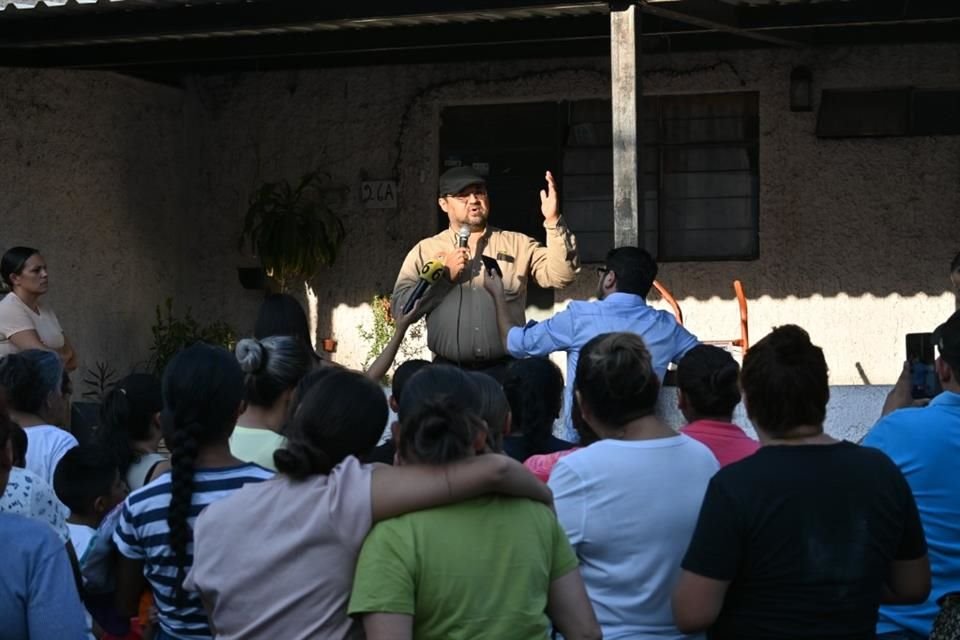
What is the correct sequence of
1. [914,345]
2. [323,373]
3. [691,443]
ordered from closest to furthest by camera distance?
[323,373]
[691,443]
[914,345]

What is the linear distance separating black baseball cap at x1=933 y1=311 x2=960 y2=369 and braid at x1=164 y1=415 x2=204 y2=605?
6.58 ft

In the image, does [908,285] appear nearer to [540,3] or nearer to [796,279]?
[796,279]

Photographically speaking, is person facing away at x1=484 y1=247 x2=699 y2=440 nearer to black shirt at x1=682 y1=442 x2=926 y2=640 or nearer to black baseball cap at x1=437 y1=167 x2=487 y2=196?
black baseball cap at x1=437 y1=167 x2=487 y2=196

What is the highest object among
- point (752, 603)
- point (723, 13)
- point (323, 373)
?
point (723, 13)

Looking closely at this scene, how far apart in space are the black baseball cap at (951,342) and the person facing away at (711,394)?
1.86 feet

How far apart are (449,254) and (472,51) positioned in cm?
393

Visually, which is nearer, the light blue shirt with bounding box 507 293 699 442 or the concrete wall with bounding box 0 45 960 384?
the light blue shirt with bounding box 507 293 699 442

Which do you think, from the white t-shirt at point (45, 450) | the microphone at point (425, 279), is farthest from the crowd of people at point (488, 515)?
the microphone at point (425, 279)

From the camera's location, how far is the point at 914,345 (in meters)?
7.23

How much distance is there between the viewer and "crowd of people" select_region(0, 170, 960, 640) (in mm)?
3109

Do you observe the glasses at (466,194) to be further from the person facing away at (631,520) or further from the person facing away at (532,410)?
the person facing away at (631,520)

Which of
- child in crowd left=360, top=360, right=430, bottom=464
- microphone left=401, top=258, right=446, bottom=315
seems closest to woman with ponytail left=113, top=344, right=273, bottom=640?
child in crowd left=360, top=360, right=430, bottom=464

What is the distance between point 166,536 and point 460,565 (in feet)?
2.55

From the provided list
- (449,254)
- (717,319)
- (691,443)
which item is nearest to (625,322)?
(449,254)
